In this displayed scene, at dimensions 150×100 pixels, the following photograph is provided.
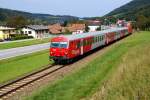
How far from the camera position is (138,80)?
44.0 feet

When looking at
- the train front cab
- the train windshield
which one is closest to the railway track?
the train front cab

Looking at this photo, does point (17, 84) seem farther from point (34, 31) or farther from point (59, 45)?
point (34, 31)

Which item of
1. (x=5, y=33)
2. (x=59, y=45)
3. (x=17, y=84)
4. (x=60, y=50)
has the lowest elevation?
(x=17, y=84)

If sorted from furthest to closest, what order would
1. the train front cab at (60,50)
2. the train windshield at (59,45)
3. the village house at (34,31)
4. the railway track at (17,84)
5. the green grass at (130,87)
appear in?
1. the village house at (34,31)
2. the train windshield at (59,45)
3. the train front cab at (60,50)
4. the railway track at (17,84)
5. the green grass at (130,87)

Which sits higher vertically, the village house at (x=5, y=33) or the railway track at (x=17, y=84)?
the village house at (x=5, y=33)

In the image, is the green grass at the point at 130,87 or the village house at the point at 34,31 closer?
the green grass at the point at 130,87

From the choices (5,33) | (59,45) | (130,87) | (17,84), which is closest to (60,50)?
(59,45)

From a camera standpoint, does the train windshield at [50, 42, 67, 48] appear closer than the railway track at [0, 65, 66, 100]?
No

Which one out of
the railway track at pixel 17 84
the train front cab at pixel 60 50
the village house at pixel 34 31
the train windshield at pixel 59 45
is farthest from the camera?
the village house at pixel 34 31

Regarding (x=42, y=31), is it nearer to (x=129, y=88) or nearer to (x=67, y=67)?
(x=67, y=67)

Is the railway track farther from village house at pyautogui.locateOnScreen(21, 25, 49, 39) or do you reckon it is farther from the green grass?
village house at pyautogui.locateOnScreen(21, 25, 49, 39)

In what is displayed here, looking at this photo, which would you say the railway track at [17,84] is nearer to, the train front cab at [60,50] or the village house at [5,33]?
the train front cab at [60,50]

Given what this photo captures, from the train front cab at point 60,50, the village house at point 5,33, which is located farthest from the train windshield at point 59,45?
the village house at point 5,33

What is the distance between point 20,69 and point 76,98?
45.7 feet
